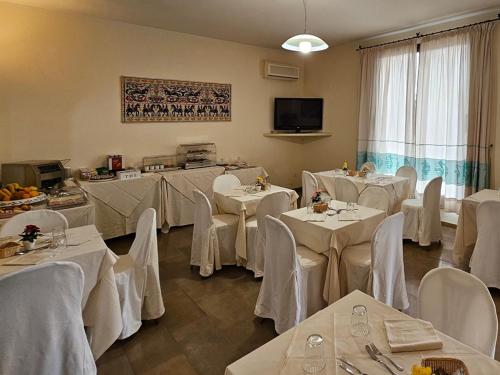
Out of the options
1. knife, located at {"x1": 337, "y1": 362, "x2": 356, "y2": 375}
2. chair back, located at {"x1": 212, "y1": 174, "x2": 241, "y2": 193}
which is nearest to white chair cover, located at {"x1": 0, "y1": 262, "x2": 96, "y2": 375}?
knife, located at {"x1": 337, "y1": 362, "x2": 356, "y2": 375}

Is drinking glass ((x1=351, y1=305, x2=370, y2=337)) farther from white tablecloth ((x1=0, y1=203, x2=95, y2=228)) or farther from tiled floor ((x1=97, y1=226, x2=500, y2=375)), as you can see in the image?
white tablecloth ((x1=0, y1=203, x2=95, y2=228))

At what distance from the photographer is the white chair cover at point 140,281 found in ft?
7.36

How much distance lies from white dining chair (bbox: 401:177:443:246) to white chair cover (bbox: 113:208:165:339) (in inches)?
118

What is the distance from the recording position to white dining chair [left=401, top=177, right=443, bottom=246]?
3766 millimetres

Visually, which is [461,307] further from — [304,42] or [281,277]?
[304,42]

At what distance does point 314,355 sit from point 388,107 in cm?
488

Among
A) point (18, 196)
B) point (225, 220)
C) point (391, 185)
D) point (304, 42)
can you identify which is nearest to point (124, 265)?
point (225, 220)

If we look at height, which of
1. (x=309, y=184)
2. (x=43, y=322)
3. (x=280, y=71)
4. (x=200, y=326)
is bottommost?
(x=200, y=326)

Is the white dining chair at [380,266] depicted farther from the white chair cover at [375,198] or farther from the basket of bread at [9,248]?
the basket of bread at [9,248]

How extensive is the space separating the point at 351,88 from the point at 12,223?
530 cm

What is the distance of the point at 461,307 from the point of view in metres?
1.38

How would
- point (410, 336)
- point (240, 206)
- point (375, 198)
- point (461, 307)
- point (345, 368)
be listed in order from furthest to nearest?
1. point (375, 198)
2. point (240, 206)
3. point (461, 307)
4. point (410, 336)
5. point (345, 368)

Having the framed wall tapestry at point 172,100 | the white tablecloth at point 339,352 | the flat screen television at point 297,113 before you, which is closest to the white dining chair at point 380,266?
the white tablecloth at point 339,352

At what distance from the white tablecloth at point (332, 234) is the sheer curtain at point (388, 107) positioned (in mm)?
2706
